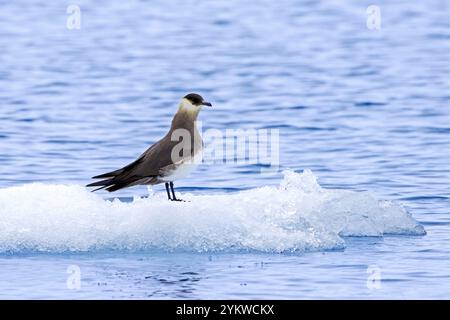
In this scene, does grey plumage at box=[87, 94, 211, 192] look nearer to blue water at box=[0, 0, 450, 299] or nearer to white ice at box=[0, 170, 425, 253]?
white ice at box=[0, 170, 425, 253]

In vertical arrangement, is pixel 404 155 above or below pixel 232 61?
below

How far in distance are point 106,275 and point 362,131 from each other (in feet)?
31.7

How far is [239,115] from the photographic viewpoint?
21156mm

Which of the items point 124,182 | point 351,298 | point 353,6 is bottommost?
point 351,298

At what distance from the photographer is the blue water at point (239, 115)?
1045 cm

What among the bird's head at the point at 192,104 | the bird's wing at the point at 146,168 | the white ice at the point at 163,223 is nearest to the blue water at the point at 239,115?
the white ice at the point at 163,223

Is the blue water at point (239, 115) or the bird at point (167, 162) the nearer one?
the blue water at point (239, 115)

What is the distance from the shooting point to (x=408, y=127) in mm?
19734

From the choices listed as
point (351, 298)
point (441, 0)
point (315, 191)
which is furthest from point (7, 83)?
point (441, 0)

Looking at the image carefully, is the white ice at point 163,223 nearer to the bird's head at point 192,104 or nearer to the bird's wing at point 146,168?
the bird's wing at point 146,168

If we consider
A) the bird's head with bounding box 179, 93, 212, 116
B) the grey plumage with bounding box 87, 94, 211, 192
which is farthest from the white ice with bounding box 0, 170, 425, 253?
the bird's head with bounding box 179, 93, 212, 116

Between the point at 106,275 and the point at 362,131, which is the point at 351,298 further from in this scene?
the point at 362,131

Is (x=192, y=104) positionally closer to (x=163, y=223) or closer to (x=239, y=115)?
(x=163, y=223)

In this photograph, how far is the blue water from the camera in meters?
10.5
